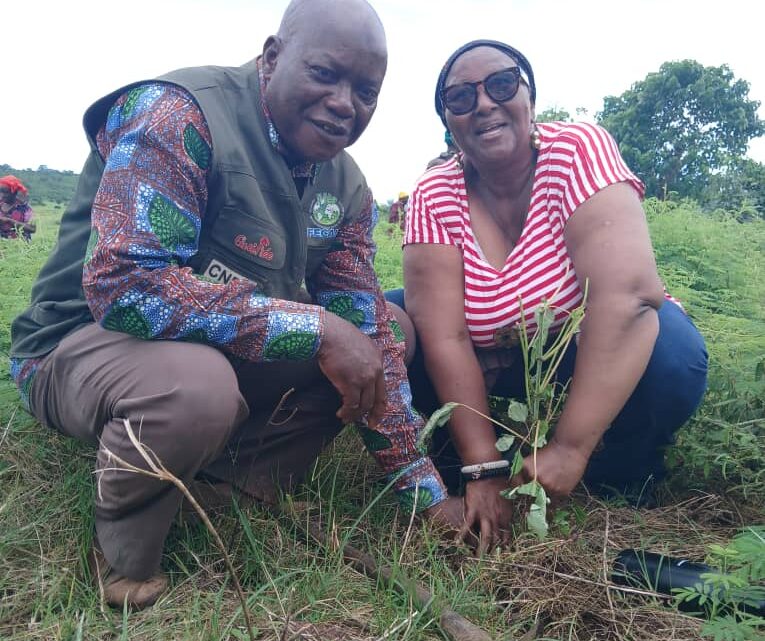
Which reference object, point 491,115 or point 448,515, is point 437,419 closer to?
point 448,515

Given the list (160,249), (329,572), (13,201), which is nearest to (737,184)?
(13,201)

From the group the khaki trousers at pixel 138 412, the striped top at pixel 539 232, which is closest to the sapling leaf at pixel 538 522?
the striped top at pixel 539 232

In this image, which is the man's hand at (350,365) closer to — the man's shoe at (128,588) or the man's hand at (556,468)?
the man's hand at (556,468)

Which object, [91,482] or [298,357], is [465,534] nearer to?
[298,357]

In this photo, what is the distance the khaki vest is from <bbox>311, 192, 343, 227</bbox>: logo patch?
0.43 feet

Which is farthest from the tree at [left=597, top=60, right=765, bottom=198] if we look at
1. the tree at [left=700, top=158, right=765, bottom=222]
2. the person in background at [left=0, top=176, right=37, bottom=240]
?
the person in background at [left=0, top=176, right=37, bottom=240]

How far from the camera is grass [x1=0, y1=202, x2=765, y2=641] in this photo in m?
1.66

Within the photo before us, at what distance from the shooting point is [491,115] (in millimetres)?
2260

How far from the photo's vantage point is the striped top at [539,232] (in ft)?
7.26

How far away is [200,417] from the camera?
170 centimetres

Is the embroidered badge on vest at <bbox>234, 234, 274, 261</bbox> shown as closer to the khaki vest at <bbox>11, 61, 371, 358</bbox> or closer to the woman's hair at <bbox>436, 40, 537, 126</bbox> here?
the khaki vest at <bbox>11, 61, 371, 358</bbox>

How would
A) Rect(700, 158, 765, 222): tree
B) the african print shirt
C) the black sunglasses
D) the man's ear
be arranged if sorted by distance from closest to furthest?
1. the african print shirt
2. the man's ear
3. the black sunglasses
4. Rect(700, 158, 765, 222): tree

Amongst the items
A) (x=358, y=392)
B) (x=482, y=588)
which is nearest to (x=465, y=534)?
(x=482, y=588)

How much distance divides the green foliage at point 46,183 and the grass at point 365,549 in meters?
25.0
